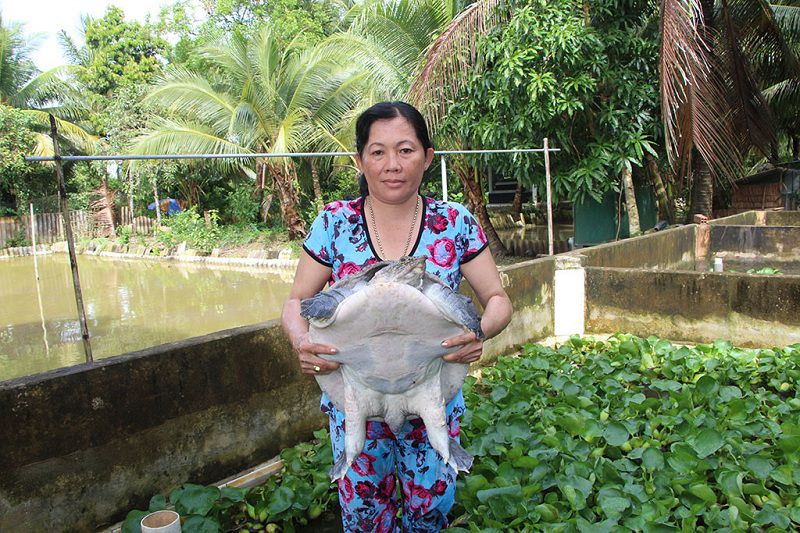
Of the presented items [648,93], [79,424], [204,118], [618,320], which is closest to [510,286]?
[618,320]

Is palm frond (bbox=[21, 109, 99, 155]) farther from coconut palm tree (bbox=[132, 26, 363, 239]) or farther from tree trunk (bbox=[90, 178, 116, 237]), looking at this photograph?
coconut palm tree (bbox=[132, 26, 363, 239])

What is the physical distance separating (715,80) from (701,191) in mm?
1672

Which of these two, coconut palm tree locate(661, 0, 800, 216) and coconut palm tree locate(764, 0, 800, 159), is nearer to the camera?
coconut palm tree locate(661, 0, 800, 216)

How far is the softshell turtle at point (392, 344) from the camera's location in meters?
1.40

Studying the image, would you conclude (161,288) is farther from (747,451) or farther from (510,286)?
(747,451)

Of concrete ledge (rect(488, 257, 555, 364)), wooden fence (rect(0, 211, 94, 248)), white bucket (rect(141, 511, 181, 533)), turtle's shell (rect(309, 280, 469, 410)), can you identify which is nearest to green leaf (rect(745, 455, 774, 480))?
turtle's shell (rect(309, 280, 469, 410))

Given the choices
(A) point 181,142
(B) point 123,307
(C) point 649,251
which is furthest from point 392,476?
(A) point 181,142

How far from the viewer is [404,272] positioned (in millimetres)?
1391

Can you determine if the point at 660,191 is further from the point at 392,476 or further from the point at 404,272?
the point at 404,272

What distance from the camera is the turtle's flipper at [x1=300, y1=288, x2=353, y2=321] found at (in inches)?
55.1

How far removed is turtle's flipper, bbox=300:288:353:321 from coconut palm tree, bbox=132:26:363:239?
1138cm

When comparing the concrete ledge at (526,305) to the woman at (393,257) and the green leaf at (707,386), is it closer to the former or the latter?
the green leaf at (707,386)

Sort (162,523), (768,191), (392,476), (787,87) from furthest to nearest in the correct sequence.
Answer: (787,87)
(768,191)
(162,523)
(392,476)

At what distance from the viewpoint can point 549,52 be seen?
7.56 metres
